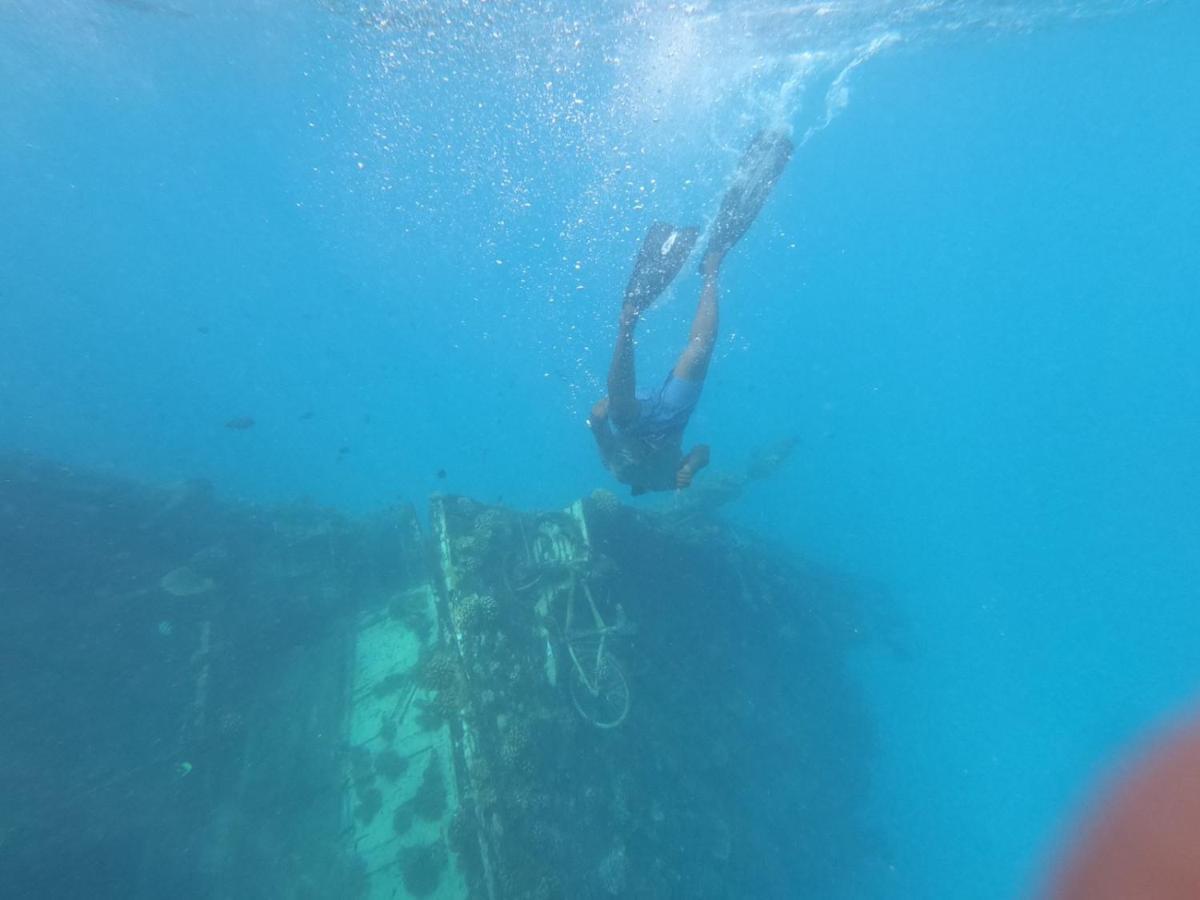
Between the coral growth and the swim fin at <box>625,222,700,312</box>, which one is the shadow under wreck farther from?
the swim fin at <box>625,222,700,312</box>

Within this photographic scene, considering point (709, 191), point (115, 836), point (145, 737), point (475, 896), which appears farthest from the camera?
point (709, 191)

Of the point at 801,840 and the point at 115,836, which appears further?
the point at 801,840

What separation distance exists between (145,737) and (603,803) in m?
7.12

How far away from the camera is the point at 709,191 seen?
58.5 feet

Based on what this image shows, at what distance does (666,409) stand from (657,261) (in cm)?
260

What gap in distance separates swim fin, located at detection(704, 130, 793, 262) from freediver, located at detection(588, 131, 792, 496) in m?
0.03

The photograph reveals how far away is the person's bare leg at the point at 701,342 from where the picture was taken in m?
7.39

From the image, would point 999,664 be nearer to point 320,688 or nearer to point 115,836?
point 320,688

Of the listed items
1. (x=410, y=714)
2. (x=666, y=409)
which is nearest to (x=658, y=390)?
(x=666, y=409)

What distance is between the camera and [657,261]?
325 inches

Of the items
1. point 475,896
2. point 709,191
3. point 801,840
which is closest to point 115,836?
point 475,896

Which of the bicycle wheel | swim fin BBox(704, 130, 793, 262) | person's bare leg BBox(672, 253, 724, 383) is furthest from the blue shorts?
the bicycle wheel

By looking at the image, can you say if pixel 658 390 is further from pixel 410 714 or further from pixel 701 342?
pixel 410 714

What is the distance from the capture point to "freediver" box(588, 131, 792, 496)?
7133 mm
